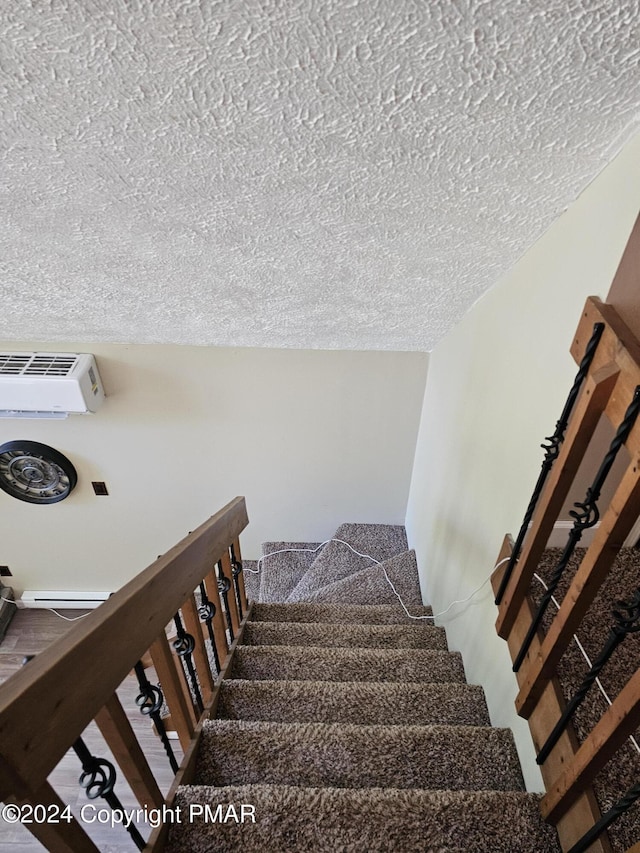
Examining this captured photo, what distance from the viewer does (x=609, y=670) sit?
1013 mm

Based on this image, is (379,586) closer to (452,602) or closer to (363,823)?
(452,602)

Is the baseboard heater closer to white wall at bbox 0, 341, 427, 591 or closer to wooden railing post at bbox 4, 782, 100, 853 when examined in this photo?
white wall at bbox 0, 341, 427, 591

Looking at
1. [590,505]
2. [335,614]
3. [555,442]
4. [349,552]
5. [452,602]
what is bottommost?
[590,505]

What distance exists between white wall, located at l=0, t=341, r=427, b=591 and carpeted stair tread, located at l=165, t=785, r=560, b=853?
203 cm

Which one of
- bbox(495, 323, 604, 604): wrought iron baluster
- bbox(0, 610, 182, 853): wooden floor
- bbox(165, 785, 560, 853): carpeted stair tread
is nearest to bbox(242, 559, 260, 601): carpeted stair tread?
bbox(0, 610, 182, 853): wooden floor

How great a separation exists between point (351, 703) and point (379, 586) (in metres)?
1.32

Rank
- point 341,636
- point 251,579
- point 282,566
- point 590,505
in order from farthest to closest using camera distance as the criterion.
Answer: point 251,579, point 282,566, point 341,636, point 590,505

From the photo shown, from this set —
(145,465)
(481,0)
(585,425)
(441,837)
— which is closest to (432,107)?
(481,0)

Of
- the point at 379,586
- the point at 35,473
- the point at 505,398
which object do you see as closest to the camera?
the point at 505,398

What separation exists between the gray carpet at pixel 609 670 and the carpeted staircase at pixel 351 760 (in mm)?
200

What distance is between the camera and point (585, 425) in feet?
2.56

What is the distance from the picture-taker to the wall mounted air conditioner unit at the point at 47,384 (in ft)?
7.39

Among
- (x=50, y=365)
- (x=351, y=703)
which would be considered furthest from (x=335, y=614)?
(x=50, y=365)

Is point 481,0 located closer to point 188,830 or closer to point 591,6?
point 591,6
